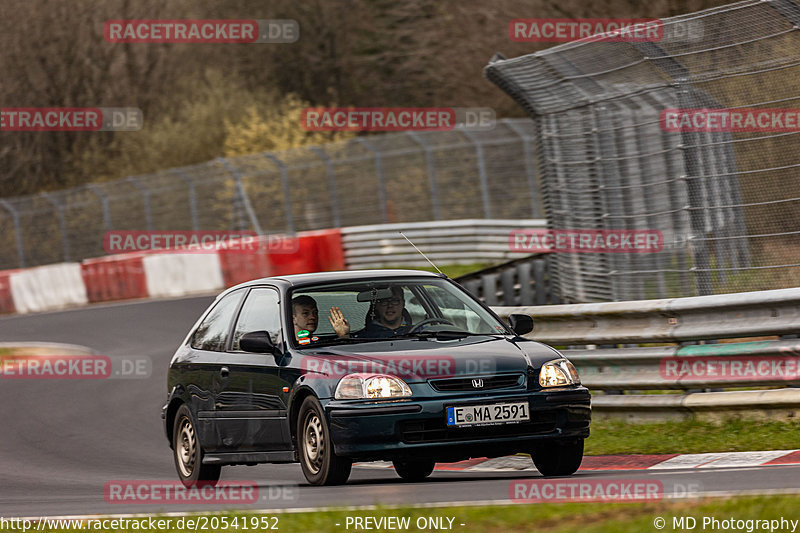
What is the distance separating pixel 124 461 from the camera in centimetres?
1232

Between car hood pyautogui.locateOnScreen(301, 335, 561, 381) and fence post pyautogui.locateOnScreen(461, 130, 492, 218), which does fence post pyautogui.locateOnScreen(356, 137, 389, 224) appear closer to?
fence post pyautogui.locateOnScreen(461, 130, 492, 218)

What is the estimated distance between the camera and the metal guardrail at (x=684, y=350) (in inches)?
373

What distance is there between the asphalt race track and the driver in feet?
3.08

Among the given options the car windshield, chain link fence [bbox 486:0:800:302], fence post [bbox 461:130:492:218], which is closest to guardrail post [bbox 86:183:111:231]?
fence post [bbox 461:130:492:218]

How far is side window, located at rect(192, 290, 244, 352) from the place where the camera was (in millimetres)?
9922

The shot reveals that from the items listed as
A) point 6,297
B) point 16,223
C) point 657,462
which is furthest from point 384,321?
point 16,223

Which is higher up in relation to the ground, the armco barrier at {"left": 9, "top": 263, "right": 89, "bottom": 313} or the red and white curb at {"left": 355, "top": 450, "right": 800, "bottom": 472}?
the armco barrier at {"left": 9, "top": 263, "right": 89, "bottom": 313}

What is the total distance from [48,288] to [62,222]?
3.58m

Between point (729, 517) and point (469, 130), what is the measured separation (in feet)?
74.1

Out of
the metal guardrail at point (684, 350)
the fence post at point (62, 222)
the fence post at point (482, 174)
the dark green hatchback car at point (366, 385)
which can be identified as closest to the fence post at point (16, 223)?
the fence post at point (62, 222)

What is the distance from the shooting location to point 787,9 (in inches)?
372

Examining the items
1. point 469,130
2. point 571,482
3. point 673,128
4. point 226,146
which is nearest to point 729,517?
point 571,482

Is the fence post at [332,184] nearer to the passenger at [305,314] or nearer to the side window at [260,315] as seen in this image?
the side window at [260,315]

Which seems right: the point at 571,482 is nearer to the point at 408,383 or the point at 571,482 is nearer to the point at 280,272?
the point at 408,383
